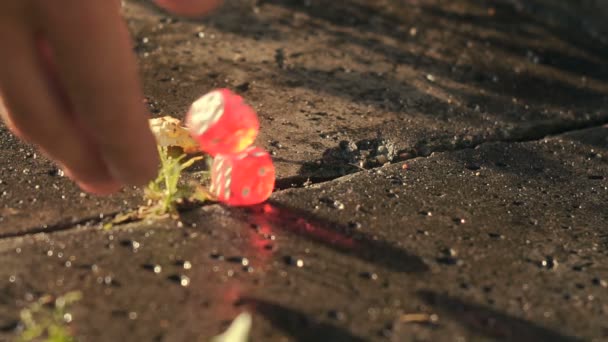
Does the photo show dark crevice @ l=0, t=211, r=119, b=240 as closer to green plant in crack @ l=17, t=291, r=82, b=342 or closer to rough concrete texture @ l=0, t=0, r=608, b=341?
rough concrete texture @ l=0, t=0, r=608, b=341

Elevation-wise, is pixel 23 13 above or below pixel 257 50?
above

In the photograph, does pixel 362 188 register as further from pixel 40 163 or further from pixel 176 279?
pixel 40 163

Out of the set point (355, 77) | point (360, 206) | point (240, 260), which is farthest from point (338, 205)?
point (355, 77)

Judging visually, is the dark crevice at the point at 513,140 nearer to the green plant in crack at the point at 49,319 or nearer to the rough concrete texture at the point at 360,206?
the rough concrete texture at the point at 360,206

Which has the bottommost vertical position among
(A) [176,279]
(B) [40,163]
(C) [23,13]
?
(B) [40,163]

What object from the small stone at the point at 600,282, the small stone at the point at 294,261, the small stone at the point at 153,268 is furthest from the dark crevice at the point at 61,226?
the small stone at the point at 600,282

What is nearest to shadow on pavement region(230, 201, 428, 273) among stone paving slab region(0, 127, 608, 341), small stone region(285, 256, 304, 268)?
stone paving slab region(0, 127, 608, 341)

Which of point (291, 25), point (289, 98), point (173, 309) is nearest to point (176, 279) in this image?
point (173, 309)
